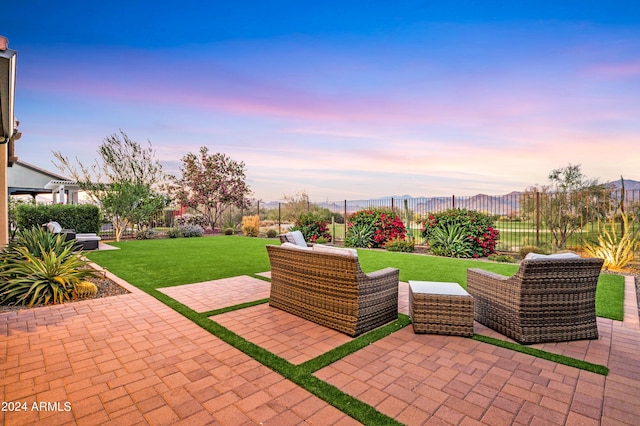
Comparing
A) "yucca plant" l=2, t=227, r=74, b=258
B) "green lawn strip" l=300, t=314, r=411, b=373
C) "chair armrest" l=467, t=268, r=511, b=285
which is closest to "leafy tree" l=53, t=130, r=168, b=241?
"yucca plant" l=2, t=227, r=74, b=258

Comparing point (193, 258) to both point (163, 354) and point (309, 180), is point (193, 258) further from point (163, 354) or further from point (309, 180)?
point (309, 180)

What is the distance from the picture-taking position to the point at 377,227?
37.4ft

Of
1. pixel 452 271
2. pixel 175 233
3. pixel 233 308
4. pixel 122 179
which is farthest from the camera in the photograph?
pixel 175 233

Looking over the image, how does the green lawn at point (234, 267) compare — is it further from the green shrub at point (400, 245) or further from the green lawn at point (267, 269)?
the green shrub at point (400, 245)

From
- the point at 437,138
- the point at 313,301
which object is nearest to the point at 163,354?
the point at 313,301

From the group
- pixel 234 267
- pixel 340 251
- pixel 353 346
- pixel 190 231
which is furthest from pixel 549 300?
pixel 190 231

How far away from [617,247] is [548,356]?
6405mm

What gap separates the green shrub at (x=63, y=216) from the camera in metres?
12.1

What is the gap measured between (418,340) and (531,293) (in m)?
1.16

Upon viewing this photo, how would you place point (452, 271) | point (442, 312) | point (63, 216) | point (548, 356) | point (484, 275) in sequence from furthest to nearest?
point (63, 216) → point (452, 271) → point (484, 275) → point (442, 312) → point (548, 356)

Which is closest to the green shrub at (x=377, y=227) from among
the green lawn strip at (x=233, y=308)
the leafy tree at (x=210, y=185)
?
the green lawn strip at (x=233, y=308)

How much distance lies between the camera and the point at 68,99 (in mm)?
10633

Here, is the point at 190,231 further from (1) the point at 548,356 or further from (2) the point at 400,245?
(1) the point at 548,356

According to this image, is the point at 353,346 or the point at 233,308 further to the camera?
the point at 233,308
